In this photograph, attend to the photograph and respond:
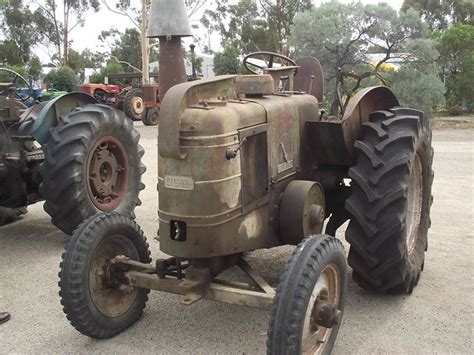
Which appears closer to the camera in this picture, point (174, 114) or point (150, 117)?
point (174, 114)

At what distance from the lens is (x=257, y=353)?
333 cm


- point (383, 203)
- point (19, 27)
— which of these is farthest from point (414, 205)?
point (19, 27)

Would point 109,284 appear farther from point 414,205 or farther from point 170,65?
point 170,65

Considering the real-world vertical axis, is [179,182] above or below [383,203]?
above

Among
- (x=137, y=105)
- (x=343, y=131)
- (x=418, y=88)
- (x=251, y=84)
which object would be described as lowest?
(x=343, y=131)

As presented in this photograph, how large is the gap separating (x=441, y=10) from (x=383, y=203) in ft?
148

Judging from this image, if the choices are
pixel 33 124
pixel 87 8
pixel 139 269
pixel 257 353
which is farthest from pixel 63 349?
pixel 87 8

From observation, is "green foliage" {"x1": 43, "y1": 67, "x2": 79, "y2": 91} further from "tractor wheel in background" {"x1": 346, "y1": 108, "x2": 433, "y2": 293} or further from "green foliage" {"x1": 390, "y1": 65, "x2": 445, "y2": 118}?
"tractor wheel in background" {"x1": 346, "y1": 108, "x2": 433, "y2": 293}

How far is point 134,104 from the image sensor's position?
71.0ft

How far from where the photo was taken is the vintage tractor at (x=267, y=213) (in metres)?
3.01

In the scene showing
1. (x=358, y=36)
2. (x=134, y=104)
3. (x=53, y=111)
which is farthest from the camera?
(x=134, y=104)

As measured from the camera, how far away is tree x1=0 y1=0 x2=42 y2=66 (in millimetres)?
48906

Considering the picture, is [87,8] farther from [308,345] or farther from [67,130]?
[308,345]

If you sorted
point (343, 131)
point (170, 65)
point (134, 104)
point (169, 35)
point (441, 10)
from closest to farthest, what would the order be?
point (343, 131) → point (170, 65) → point (169, 35) → point (134, 104) → point (441, 10)
